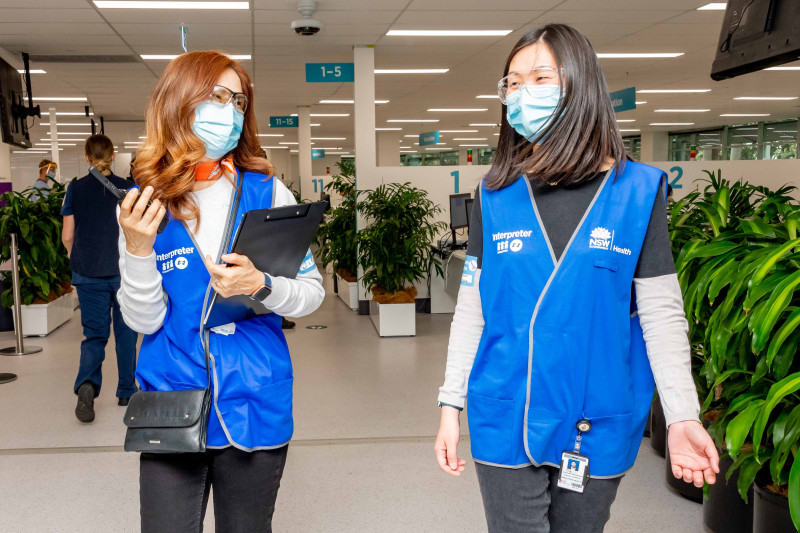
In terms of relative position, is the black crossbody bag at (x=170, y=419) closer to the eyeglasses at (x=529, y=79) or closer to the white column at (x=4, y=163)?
the eyeglasses at (x=529, y=79)

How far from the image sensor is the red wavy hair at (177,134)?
140 centimetres

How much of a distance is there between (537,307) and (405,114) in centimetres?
1395

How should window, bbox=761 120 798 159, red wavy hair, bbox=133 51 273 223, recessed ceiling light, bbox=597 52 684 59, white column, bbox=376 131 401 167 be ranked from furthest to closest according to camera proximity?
1. white column, bbox=376 131 401 167
2. window, bbox=761 120 798 159
3. recessed ceiling light, bbox=597 52 684 59
4. red wavy hair, bbox=133 51 273 223

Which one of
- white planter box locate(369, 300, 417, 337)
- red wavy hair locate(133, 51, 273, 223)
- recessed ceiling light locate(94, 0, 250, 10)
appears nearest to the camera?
red wavy hair locate(133, 51, 273, 223)

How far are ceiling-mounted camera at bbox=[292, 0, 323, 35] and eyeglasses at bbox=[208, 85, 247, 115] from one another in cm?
458

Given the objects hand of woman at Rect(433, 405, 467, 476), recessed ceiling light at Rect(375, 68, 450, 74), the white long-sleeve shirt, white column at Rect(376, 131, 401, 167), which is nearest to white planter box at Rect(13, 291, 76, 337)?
recessed ceiling light at Rect(375, 68, 450, 74)

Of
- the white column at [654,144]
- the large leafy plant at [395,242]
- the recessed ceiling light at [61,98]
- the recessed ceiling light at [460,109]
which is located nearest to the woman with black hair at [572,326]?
the large leafy plant at [395,242]

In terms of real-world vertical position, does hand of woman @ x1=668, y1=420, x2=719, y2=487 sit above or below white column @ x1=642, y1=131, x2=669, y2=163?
below

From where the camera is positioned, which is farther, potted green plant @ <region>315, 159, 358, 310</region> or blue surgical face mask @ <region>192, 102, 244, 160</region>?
potted green plant @ <region>315, 159, 358, 310</region>

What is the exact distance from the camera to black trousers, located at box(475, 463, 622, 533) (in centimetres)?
124

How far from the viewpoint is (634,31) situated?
23.3ft

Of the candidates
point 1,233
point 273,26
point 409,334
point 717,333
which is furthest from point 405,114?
point 717,333

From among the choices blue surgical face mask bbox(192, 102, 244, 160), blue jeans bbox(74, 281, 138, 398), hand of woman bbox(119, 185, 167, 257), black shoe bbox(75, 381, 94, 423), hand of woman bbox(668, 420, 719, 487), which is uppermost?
blue surgical face mask bbox(192, 102, 244, 160)

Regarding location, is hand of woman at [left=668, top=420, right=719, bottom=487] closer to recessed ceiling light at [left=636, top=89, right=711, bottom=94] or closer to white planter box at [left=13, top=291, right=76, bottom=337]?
white planter box at [left=13, top=291, right=76, bottom=337]
